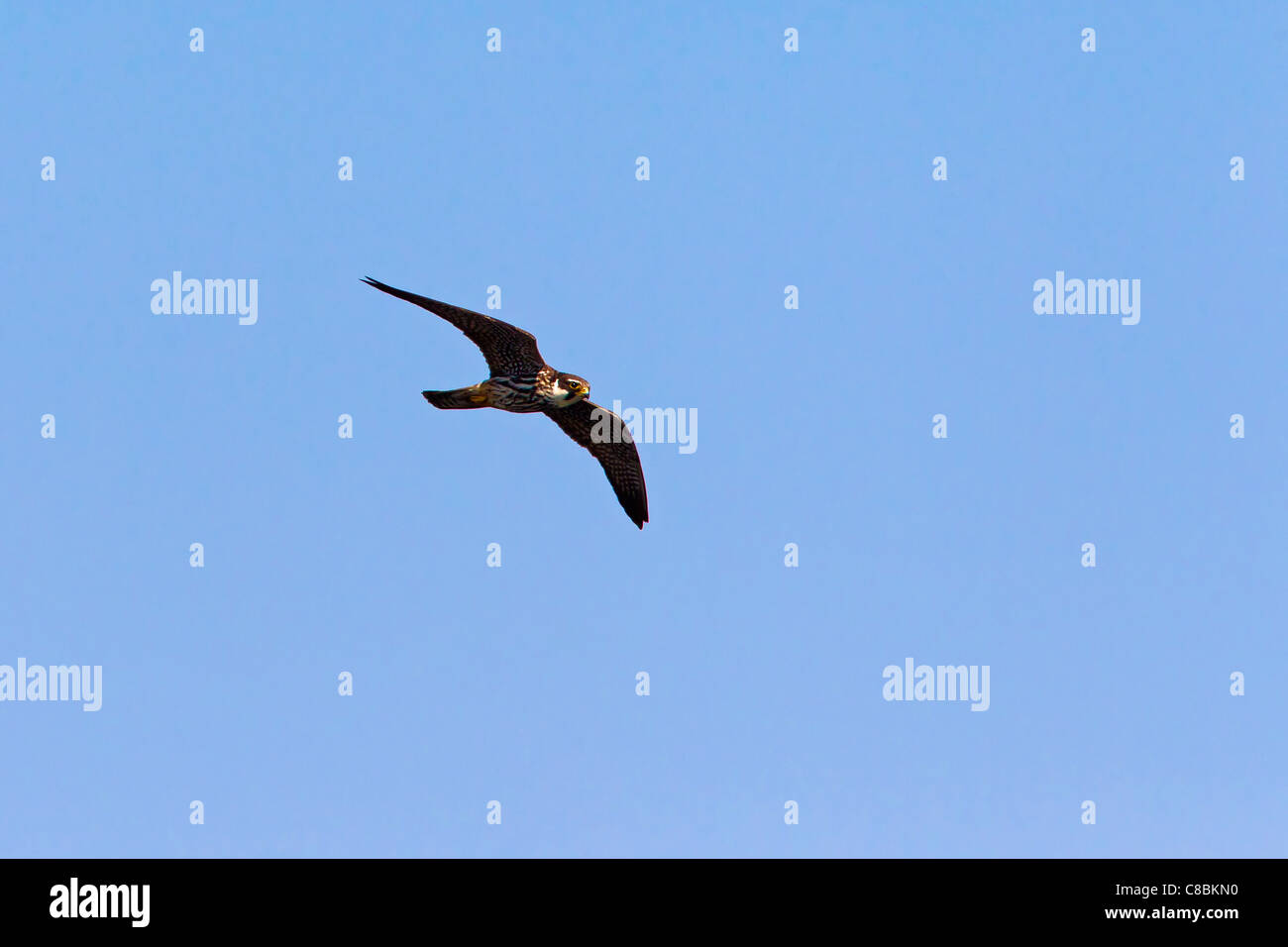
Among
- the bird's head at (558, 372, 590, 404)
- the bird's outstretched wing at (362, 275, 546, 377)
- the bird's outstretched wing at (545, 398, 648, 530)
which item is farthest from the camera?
the bird's outstretched wing at (545, 398, 648, 530)

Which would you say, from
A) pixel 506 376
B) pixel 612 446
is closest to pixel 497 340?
pixel 506 376

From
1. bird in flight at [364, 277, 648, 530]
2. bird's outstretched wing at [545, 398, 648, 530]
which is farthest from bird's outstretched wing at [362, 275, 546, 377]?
bird's outstretched wing at [545, 398, 648, 530]

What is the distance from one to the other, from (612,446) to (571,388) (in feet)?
8.63

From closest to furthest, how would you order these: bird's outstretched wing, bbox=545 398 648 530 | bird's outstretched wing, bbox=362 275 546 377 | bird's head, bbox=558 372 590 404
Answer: bird's outstretched wing, bbox=362 275 546 377 < bird's head, bbox=558 372 590 404 < bird's outstretched wing, bbox=545 398 648 530

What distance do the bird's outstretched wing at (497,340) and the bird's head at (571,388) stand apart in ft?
1.66

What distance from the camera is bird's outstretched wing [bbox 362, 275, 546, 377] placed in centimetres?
2444

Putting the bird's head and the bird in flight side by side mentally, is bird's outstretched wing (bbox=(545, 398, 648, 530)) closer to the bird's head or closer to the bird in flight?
the bird in flight

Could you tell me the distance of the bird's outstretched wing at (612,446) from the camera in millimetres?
27688

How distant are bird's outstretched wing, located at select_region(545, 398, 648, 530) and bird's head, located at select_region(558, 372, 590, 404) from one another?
1104 millimetres

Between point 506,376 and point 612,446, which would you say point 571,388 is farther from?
point 612,446
